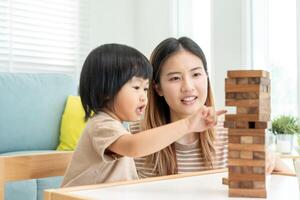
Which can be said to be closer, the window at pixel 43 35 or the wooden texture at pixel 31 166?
the wooden texture at pixel 31 166

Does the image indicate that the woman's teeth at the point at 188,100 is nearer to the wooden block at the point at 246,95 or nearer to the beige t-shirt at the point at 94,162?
the beige t-shirt at the point at 94,162

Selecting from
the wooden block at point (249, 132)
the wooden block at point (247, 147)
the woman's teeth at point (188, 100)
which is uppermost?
the woman's teeth at point (188, 100)

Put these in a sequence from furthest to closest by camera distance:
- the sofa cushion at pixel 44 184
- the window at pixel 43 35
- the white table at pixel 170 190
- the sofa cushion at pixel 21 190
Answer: the window at pixel 43 35, the sofa cushion at pixel 44 184, the sofa cushion at pixel 21 190, the white table at pixel 170 190

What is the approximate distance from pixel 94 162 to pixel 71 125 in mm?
1811

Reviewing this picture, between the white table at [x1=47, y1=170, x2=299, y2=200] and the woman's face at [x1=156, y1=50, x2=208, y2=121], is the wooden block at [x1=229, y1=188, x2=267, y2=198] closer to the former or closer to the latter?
the white table at [x1=47, y1=170, x2=299, y2=200]

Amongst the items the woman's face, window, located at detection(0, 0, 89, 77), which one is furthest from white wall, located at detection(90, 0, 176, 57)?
the woman's face

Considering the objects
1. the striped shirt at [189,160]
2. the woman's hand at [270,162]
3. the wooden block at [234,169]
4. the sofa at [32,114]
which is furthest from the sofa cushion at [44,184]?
the wooden block at [234,169]

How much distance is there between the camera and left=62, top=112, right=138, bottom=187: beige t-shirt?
94 centimetres

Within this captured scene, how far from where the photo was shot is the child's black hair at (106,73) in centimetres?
108

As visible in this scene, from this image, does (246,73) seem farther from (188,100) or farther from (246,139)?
(188,100)

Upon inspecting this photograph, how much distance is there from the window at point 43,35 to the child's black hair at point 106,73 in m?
2.12

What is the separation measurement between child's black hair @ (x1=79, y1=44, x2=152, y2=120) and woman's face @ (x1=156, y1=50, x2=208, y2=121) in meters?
0.14

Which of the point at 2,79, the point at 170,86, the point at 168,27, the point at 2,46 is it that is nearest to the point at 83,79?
the point at 170,86

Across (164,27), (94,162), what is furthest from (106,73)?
(164,27)
